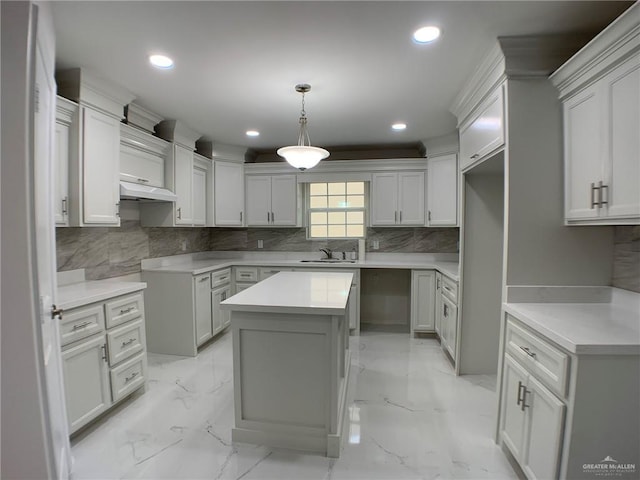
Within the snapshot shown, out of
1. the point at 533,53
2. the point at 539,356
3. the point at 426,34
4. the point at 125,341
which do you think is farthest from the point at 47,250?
the point at 533,53

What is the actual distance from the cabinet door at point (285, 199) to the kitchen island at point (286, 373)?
2.50m

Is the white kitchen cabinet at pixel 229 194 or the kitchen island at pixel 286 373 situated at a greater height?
the white kitchen cabinet at pixel 229 194

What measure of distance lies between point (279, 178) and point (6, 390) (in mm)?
3585

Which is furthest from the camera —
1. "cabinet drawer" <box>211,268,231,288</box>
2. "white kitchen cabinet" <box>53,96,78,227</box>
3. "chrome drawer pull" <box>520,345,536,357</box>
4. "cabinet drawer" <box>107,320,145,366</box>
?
"cabinet drawer" <box>211,268,231,288</box>

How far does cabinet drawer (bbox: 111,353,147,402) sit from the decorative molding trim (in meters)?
2.12

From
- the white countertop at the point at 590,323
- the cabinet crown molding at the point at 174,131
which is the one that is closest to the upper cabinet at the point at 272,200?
the cabinet crown molding at the point at 174,131

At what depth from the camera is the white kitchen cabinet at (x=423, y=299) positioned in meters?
3.76

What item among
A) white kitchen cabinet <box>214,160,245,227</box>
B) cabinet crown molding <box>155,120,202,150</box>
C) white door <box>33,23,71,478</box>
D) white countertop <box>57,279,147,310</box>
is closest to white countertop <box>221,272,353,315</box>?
white door <box>33,23,71,478</box>

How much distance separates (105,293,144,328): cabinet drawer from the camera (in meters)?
2.17

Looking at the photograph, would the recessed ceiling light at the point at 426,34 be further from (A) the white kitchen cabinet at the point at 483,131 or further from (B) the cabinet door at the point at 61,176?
(B) the cabinet door at the point at 61,176

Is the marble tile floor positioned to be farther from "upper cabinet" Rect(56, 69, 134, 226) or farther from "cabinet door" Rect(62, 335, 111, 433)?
"upper cabinet" Rect(56, 69, 134, 226)

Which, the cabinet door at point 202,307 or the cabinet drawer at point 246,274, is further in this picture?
the cabinet drawer at point 246,274

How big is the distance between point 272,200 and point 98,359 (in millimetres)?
2813

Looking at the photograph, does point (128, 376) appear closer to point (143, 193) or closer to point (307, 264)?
point (143, 193)
